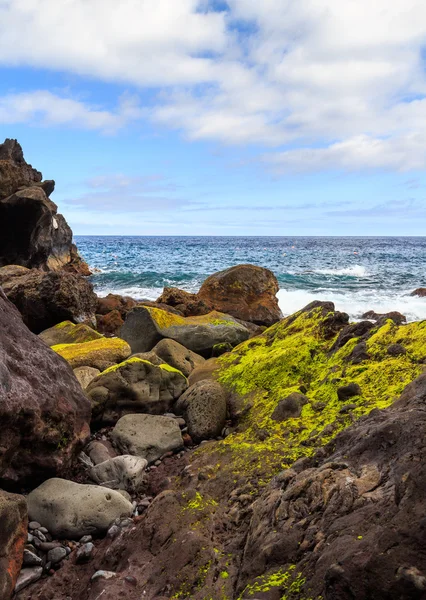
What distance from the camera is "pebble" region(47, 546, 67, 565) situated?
3990 mm

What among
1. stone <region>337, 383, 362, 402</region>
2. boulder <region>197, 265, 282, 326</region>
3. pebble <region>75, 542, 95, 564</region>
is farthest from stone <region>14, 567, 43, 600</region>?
boulder <region>197, 265, 282, 326</region>

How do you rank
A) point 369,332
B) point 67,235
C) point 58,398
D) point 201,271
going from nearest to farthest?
point 58,398
point 369,332
point 67,235
point 201,271

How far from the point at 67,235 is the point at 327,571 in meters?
37.7

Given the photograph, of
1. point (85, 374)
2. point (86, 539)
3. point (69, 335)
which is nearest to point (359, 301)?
point (69, 335)

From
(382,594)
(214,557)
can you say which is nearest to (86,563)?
(214,557)

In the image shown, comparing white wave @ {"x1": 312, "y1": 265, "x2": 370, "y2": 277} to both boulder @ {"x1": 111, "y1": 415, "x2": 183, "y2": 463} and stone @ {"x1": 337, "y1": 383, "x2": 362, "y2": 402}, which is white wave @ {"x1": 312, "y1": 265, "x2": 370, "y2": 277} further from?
stone @ {"x1": 337, "y1": 383, "x2": 362, "y2": 402}

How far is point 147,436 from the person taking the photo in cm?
597

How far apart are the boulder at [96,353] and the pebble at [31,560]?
417 cm

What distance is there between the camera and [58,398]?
5.15m

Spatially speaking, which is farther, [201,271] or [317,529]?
[201,271]

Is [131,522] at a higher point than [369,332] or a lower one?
lower

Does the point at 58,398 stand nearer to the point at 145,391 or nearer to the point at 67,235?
the point at 145,391

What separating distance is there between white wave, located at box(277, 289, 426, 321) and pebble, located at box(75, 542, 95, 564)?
15.5 m

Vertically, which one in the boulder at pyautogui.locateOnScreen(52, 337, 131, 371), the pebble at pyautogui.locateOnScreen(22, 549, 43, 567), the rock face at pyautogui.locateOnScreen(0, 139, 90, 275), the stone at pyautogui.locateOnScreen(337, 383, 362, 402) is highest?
the rock face at pyautogui.locateOnScreen(0, 139, 90, 275)
